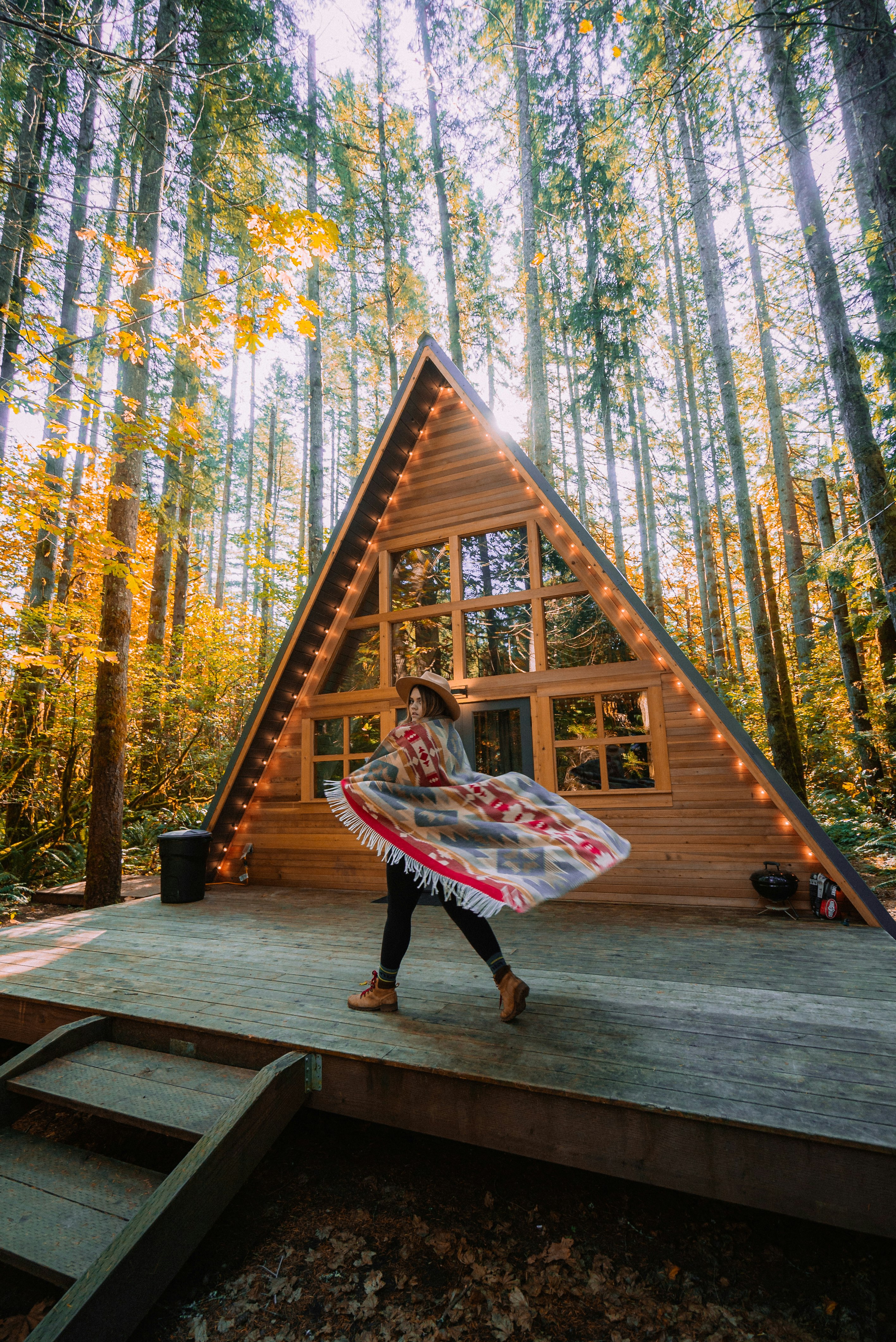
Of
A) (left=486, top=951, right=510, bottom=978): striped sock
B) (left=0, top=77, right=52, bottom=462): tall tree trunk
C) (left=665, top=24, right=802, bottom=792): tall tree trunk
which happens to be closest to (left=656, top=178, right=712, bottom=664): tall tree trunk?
(left=665, top=24, right=802, bottom=792): tall tree trunk

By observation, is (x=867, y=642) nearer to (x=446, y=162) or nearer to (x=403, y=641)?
(x=403, y=641)

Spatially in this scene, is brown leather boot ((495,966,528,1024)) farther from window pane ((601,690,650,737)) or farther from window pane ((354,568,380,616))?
window pane ((354,568,380,616))

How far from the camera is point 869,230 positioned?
6.52m

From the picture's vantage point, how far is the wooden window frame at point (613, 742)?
550cm

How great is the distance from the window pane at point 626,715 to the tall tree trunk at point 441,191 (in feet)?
27.1

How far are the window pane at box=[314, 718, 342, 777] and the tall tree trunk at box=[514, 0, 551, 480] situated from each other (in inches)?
198

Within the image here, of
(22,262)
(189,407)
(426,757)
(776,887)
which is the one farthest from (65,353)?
(776,887)

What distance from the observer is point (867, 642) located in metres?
12.0

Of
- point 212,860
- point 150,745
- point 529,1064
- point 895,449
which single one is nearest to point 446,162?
point 895,449

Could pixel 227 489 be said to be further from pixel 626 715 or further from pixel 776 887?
pixel 776 887

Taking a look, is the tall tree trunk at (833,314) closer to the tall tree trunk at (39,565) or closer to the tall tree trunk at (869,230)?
the tall tree trunk at (869,230)

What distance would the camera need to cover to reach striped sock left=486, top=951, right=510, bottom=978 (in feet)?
8.89

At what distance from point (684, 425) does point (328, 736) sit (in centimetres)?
1254

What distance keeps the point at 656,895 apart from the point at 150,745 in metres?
8.92
